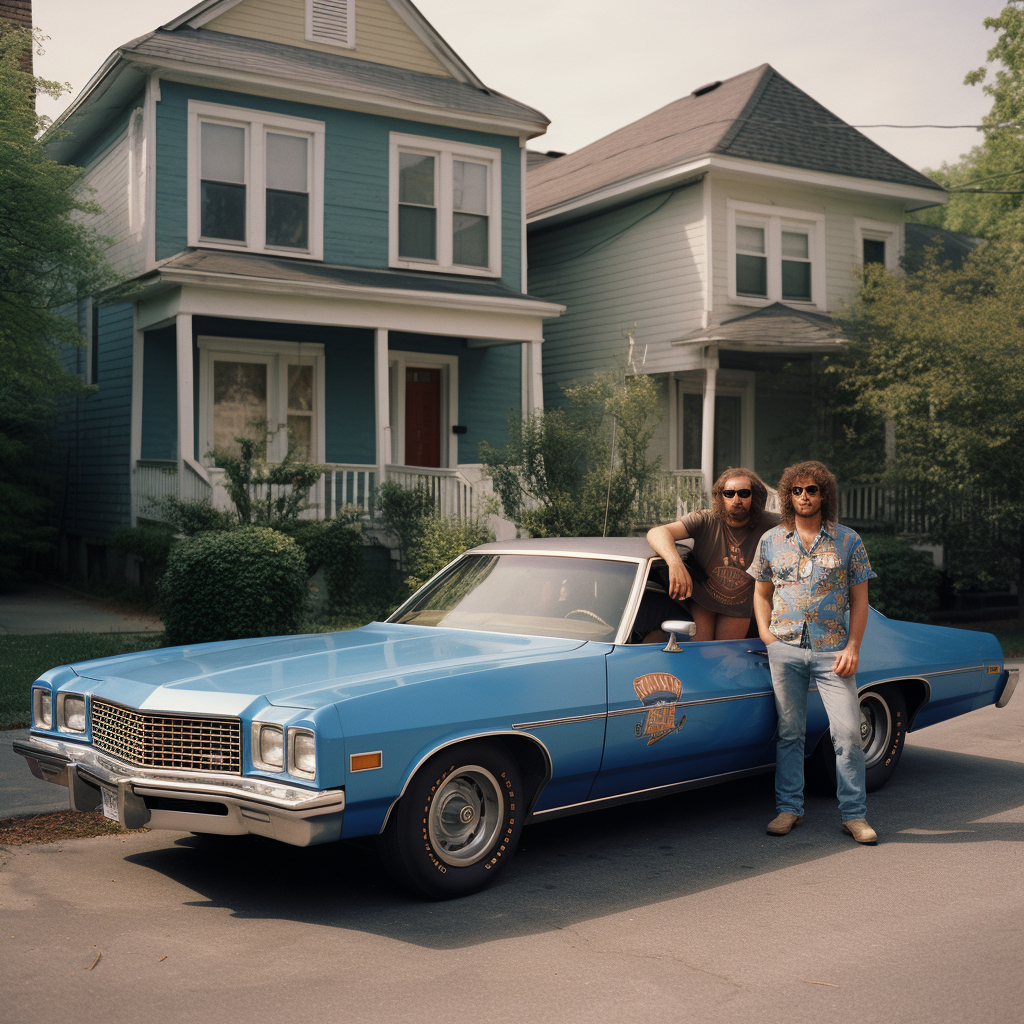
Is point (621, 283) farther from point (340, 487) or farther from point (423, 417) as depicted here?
point (340, 487)

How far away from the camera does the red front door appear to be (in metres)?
18.5

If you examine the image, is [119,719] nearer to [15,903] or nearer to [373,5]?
[15,903]

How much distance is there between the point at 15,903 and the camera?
468cm

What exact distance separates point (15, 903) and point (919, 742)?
6.26 m

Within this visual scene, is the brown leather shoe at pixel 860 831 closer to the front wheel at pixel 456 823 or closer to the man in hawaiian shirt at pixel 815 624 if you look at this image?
the man in hawaiian shirt at pixel 815 624

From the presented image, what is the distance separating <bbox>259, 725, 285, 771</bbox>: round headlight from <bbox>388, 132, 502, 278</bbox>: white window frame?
1381 cm

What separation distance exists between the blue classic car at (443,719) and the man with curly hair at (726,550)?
0.17 meters

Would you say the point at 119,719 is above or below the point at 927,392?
below

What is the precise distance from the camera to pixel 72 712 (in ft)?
16.9

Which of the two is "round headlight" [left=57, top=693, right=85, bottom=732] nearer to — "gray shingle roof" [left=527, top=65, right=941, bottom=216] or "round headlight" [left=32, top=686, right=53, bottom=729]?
"round headlight" [left=32, top=686, right=53, bottom=729]

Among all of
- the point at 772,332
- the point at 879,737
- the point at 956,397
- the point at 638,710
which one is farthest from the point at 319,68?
the point at 638,710

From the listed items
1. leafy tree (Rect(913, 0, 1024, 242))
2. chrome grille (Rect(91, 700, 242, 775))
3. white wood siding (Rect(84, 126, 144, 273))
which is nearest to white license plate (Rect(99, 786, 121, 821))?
chrome grille (Rect(91, 700, 242, 775))

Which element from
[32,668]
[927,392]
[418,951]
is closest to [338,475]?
[32,668]

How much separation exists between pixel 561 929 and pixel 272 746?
51.1 inches
